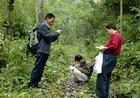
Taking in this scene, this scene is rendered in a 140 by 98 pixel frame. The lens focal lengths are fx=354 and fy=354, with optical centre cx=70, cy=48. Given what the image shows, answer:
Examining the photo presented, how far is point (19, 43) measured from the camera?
1255 cm

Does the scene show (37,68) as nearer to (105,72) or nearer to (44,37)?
(44,37)

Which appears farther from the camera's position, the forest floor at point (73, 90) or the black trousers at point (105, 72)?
the forest floor at point (73, 90)

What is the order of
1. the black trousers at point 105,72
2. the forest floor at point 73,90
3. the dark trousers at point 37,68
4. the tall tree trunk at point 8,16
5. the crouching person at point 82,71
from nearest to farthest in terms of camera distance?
the black trousers at point 105,72, the dark trousers at point 37,68, the forest floor at point 73,90, the crouching person at point 82,71, the tall tree trunk at point 8,16

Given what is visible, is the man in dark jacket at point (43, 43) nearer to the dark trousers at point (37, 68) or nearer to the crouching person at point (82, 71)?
the dark trousers at point (37, 68)

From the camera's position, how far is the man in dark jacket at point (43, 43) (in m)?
Result: 9.52

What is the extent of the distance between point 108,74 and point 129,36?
7.06 metres

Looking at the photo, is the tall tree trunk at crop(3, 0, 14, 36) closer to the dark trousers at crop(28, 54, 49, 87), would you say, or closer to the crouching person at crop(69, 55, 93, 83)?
the crouching person at crop(69, 55, 93, 83)

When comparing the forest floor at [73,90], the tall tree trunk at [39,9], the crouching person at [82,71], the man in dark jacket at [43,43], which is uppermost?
the tall tree trunk at [39,9]

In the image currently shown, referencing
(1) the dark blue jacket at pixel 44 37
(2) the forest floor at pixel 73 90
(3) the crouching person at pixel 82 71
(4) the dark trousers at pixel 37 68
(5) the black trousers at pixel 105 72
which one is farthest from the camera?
(3) the crouching person at pixel 82 71

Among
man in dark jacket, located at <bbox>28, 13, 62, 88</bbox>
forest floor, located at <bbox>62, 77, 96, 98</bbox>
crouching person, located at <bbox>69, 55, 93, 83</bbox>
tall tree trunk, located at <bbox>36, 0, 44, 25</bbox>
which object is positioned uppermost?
tall tree trunk, located at <bbox>36, 0, 44, 25</bbox>

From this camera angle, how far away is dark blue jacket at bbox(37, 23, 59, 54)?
31.1 ft

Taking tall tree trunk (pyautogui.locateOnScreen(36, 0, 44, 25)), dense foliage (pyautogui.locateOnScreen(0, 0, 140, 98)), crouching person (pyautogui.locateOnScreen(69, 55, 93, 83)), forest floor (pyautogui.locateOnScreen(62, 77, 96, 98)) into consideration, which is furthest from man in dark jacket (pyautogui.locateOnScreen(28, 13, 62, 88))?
tall tree trunk (pyautogui.locateOnScreen(36, 0, 44, 25))

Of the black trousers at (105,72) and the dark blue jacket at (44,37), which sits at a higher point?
the dark blue jacket at (44,37)

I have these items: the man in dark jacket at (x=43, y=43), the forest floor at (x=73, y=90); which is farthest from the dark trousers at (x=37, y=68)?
the forest floor at (x=73, y=90)
